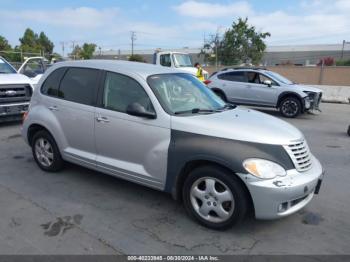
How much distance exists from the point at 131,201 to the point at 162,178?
0.70 m

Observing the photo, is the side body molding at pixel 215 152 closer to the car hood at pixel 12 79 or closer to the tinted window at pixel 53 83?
the tinted window at pixel 53 83

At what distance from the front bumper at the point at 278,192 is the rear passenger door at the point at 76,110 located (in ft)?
7.47

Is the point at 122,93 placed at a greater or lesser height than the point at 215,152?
greater

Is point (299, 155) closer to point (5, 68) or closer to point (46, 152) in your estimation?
point (46, 152)

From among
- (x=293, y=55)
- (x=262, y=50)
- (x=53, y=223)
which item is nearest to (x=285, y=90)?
(x=53, y=223)

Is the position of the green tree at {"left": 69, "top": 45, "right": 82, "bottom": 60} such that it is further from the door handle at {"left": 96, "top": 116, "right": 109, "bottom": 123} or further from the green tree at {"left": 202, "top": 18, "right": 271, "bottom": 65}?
the door handle at {"left": 96, "top": 116, "right": 109, "bottom": 123}

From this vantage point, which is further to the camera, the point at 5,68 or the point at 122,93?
the point at 5,68

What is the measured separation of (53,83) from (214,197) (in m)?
3.14

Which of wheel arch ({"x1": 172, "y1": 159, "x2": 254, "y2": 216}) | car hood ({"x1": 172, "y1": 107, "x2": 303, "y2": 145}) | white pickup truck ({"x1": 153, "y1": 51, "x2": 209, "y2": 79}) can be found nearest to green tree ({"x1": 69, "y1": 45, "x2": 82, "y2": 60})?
white pickup truck ({"x1": 153, "y1": 51, "x2": 209, "y2": 79})

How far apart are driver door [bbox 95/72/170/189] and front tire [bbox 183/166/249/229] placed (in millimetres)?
402

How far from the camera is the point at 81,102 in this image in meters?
4.80

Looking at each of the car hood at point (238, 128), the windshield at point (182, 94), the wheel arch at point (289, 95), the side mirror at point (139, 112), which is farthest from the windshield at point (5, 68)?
the wheel arch at point (289, 95)

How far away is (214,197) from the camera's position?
368cm

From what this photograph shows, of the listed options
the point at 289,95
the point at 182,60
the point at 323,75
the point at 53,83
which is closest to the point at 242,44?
the point at 323,75
